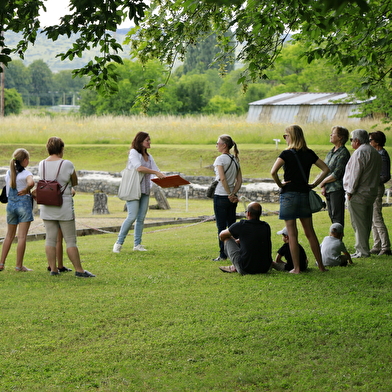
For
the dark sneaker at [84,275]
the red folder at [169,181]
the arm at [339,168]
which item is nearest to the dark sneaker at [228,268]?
the dark sneaker at [84,275]

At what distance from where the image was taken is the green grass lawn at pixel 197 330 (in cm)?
439

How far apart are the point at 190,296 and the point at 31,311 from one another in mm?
1701

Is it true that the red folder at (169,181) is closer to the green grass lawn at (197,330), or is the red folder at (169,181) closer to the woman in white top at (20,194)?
the green grass lawn at (197,330)

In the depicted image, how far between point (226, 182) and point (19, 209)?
2873 mm

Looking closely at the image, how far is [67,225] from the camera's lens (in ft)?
25.1

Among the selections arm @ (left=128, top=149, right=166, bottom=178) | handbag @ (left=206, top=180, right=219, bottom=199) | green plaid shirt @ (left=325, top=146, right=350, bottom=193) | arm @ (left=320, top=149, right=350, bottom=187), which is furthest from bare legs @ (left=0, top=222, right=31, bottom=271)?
green plaid shirt @ (left=325, top=146, right=350, bottom=193)

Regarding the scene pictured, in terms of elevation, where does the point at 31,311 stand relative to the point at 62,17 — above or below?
below

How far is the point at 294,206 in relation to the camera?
749cm

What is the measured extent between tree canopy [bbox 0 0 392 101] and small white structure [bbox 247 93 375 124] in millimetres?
34836

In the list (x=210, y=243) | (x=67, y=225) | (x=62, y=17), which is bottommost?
(x=210, y=243)

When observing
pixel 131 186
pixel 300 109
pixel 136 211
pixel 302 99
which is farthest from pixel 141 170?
pixel 302 99

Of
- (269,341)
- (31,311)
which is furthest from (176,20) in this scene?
(269,341)

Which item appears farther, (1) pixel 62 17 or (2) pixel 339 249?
(2) pixel 339 249

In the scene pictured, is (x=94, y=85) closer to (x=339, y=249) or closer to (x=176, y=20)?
(x=176, y=20)
